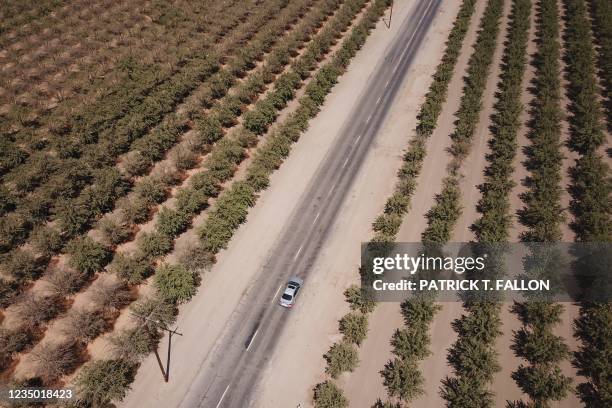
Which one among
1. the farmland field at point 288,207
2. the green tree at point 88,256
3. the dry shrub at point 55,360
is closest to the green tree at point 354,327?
the farmland field at point 288,207

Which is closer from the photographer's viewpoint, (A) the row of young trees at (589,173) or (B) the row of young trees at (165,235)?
(A) the row of young trees at (589,173)

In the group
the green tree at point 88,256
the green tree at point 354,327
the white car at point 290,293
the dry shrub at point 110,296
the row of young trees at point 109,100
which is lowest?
the green tree at point 354,327

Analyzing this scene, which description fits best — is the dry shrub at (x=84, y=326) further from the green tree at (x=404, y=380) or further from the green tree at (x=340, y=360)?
the green tree at (x=404, y=380)

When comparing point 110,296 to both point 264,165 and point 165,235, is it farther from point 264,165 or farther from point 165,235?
point 264,165

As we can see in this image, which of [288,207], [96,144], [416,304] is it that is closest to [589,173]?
[416,304]

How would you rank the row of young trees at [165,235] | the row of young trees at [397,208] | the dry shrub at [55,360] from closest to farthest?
the dry shrub at [55,360] < the row of young trees at [397,208] < the row of young trees at [165,235]

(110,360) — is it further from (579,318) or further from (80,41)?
(80,41)

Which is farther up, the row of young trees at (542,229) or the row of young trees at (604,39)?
the row of young trees at (604,39)

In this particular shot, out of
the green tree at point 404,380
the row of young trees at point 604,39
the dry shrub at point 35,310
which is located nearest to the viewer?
the green tree at point 404,380
